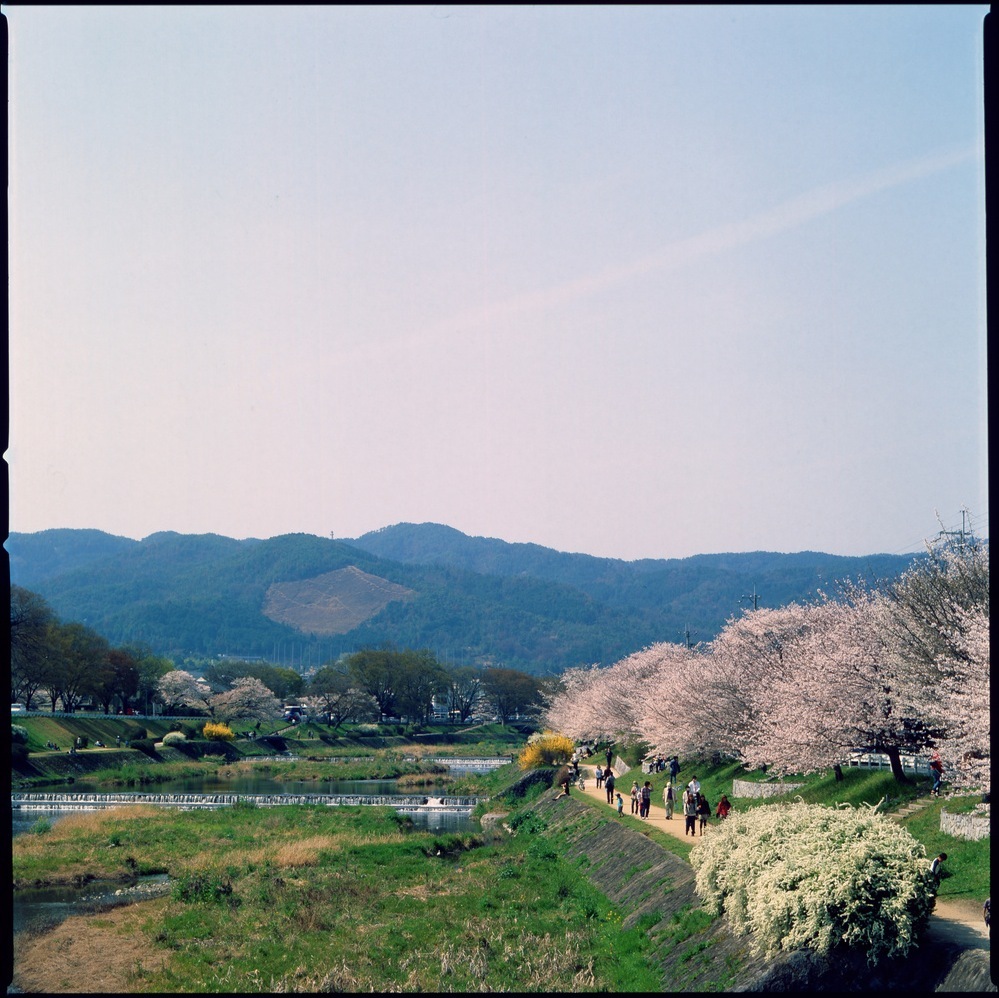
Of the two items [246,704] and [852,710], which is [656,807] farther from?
[246,704]

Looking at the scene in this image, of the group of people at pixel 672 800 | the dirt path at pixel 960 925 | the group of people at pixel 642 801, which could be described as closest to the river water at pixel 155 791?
the group of people at pixel 672 800

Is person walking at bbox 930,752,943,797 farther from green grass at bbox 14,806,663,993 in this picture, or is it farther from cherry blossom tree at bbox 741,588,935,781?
green grass at bbox 14,806,663,993

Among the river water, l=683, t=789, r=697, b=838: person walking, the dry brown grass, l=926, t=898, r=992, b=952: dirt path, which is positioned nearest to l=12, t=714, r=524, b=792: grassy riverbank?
the river water

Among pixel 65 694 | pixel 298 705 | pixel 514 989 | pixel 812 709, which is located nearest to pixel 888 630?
pixel 812 709

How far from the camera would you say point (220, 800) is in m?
68.3

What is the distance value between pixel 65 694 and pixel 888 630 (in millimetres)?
101180

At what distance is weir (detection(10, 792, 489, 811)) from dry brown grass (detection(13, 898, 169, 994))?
31.2 metres

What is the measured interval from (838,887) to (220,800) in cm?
5652

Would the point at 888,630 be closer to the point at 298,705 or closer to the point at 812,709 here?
the point at 812,709

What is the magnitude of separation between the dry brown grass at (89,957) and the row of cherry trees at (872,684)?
2051 centimetres

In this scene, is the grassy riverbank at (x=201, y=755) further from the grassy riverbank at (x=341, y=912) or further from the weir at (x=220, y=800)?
the grassy riverbank at (x=341, y=912)

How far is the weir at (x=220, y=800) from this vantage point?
64.9m

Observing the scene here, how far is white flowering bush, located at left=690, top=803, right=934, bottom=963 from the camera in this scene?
1811 centimetres

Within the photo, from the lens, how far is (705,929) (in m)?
24.6
